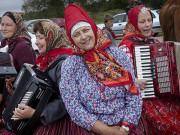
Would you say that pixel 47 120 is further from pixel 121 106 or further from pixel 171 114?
pixel 171 114

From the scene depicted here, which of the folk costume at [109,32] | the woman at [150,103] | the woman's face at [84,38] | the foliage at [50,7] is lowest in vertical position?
the foliage at [50,7]

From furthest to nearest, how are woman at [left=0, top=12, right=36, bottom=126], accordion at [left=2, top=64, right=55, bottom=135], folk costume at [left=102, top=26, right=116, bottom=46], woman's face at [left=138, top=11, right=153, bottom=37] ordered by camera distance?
folk costume at [left=102, top=26, right=116, bottom=46], woman at [left=0, top=12, right=36, bottom=126], woman's face at [left=138, top=11, right=153, bottom=37], accordion at [left=2, top=64, right=55, bottom=135]

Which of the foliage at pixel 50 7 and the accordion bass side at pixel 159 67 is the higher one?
the accordion bass side at pixel 159 67

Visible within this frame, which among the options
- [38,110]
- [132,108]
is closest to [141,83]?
[132,108]

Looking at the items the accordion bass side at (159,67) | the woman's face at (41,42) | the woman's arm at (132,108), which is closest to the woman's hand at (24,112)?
the woman's face at (41,42)

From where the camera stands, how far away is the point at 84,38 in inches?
75.9

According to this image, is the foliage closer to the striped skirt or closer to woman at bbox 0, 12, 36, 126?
woman at bbox 0, 12, 36, 126

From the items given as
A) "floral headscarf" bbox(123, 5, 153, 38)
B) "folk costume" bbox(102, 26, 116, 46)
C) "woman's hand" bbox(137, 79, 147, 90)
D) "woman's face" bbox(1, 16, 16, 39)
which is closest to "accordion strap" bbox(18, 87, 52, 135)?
"woman's hand" bbox(137, 79, 147, 90)

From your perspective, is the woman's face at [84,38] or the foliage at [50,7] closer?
the woman's face at [84,38]

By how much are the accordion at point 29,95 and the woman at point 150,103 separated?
34.2 inches

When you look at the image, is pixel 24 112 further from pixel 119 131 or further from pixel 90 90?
pixel 119 131

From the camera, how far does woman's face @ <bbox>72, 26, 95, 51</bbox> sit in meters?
1.94

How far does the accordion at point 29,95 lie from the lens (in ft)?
6.70

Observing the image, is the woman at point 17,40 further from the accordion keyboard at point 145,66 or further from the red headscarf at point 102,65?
the accordion keyboard at point 145,66
